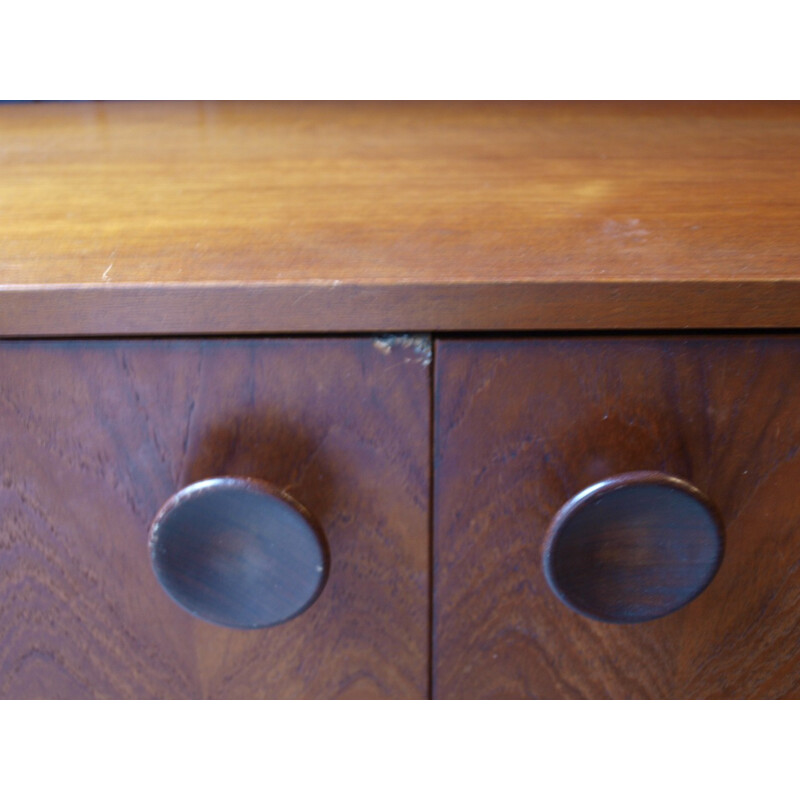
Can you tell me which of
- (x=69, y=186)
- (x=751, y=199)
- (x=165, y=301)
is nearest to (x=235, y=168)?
(x=69, y=186)

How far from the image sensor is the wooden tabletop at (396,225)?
A: 0.43 meters

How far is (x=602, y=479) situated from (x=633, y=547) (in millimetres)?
38

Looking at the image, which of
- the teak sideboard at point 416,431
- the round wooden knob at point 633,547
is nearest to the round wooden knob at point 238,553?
the teak sideboard at point 416,431

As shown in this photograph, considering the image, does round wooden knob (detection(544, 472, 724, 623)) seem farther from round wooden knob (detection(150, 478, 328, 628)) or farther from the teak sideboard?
round wooden knob (detection(150, 478, 328, 628))

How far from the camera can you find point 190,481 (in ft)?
1.56

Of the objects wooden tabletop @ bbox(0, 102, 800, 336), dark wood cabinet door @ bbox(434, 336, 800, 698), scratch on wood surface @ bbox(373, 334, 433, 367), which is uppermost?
wooden tabletop @ bbox(0, 102, 800, 336)

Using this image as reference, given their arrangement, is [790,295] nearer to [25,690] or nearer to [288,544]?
[288,544]

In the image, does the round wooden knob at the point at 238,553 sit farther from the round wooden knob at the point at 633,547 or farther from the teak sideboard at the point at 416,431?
the round wooden knob at the point at 633,547

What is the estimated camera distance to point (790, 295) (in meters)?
0.43

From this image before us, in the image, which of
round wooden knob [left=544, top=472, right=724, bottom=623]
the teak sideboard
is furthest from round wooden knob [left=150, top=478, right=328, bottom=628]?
round wooden knob [left=544, top=472, right=724, bottom=623]

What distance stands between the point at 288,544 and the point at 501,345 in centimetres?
14

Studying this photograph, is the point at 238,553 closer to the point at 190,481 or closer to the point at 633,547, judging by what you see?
the point at 190,481

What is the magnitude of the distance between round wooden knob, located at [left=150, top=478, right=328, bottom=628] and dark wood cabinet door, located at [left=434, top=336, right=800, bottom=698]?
0.26 feet

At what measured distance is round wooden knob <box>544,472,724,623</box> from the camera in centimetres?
44
